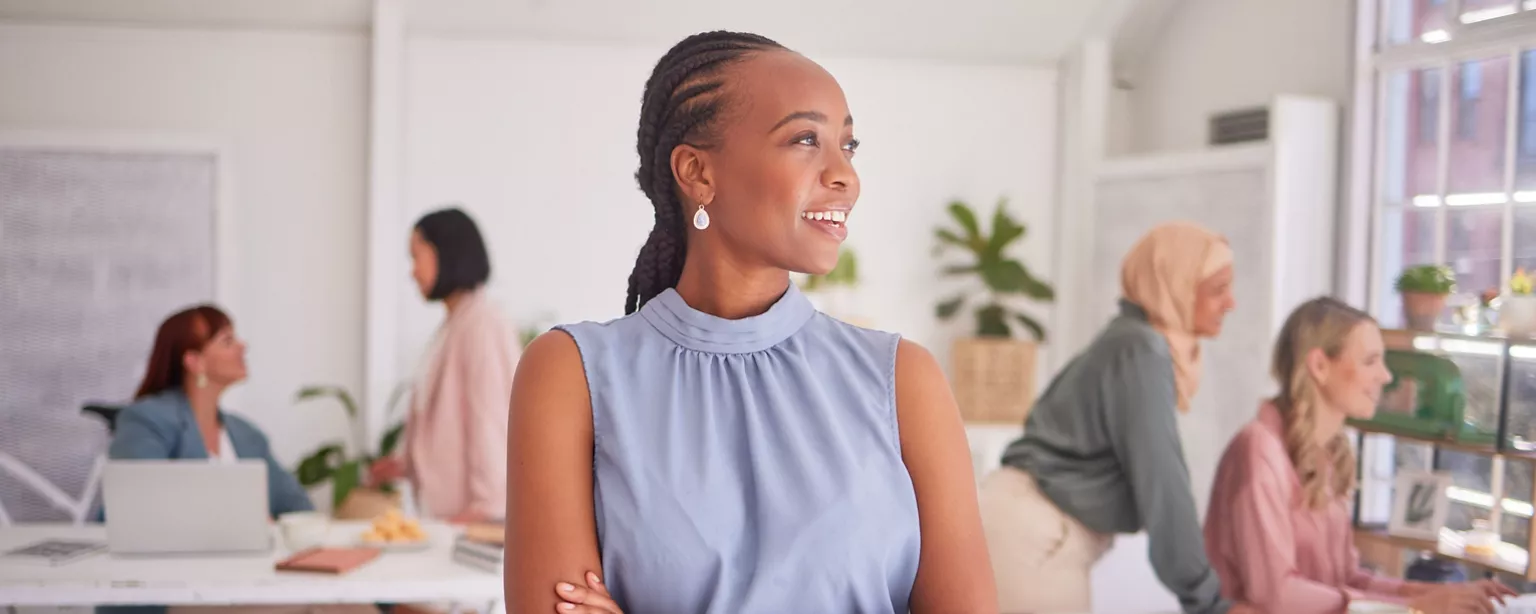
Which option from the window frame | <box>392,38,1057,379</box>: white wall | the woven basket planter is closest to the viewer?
the window frame

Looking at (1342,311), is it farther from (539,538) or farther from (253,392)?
(253,392)

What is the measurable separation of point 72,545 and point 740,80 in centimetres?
242

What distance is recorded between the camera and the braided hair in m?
1.34

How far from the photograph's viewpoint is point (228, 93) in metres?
5.35

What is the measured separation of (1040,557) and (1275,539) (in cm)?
49

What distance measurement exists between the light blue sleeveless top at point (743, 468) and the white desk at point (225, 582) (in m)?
1.58

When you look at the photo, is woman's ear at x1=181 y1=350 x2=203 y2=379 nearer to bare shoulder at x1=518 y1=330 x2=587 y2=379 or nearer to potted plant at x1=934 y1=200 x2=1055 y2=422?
bare shoulder at x1=518 y1=330 x2=587 y2=379

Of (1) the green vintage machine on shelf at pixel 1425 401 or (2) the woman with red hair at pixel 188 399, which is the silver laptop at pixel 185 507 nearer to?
(2) the woman with red hair at pixel 188 399

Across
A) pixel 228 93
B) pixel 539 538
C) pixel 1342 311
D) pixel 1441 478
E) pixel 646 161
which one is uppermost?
pixel 228 93

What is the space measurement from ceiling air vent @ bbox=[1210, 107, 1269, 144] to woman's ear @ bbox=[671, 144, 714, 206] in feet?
12.5

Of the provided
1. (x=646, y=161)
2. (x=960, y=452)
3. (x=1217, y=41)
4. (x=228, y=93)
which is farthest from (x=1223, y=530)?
(x=228, y=93)

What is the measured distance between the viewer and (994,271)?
564cm

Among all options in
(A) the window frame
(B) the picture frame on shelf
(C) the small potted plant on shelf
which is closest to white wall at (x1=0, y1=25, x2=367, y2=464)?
(A) the window frame

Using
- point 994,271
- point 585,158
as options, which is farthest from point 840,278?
point 585,158
